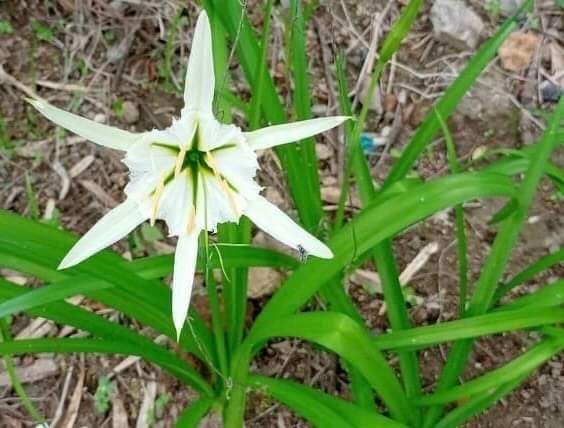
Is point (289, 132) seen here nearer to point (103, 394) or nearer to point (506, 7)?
point (103, 394)

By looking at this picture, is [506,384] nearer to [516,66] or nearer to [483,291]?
[483,291]

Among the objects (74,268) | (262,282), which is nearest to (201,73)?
(74,268)

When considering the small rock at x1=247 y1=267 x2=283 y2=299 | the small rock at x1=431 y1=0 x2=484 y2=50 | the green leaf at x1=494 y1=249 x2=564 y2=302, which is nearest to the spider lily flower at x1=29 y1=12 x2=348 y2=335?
the green leaf at x1=494 y1=249 x2=564 y2=302

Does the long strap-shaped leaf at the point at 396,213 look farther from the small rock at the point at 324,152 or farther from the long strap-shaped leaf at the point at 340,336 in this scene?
the small rock at the point at 324,152

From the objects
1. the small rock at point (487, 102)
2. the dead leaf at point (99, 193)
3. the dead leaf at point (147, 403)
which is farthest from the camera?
the small rock at point (487, 102)

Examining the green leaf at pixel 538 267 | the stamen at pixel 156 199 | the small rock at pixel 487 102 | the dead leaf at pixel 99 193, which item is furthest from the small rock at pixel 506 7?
the stamen at pixel 156 199

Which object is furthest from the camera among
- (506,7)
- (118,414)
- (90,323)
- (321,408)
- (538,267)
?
(506,7)
